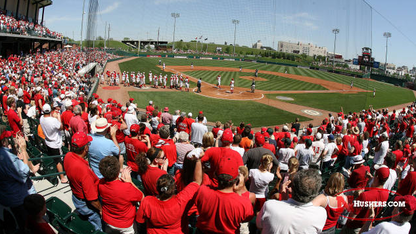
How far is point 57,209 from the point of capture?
396cm

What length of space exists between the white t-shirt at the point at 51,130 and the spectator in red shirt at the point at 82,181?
306 cm

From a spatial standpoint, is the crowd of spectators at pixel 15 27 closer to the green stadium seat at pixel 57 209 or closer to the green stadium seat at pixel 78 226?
the green stadium seat at pixel 57 209

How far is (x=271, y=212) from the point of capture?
8.96 ft

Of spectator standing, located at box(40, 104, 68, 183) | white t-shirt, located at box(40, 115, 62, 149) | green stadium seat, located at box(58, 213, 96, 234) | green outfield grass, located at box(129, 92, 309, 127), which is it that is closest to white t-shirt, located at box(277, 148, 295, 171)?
green stadium seat, located at box(58, 213, 96, 234)

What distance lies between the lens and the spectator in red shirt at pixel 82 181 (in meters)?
3.61

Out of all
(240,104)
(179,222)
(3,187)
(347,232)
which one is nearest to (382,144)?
(347,232)

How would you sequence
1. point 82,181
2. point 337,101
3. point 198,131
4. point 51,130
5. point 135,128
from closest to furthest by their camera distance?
point 82,181 → point 135,128 → point 51,130 → point 198,131 → point 337,101

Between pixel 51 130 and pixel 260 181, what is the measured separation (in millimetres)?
5263

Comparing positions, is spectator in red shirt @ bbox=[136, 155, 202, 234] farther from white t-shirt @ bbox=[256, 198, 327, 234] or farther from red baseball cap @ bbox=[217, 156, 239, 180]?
white t-shirt @ bbox=[256, 198, 327, 234]

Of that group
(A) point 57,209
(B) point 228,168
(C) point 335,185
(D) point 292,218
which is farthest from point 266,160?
(A) point 57,209

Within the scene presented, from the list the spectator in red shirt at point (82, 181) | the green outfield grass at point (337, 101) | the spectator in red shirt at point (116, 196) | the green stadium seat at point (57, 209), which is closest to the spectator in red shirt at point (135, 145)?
the spectator in red shirt at point (82, 181)

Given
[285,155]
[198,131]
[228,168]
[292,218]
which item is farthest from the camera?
[198,131]

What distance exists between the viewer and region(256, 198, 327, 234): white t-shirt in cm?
263

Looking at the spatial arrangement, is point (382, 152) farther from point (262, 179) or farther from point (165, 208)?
point (165, 208)
